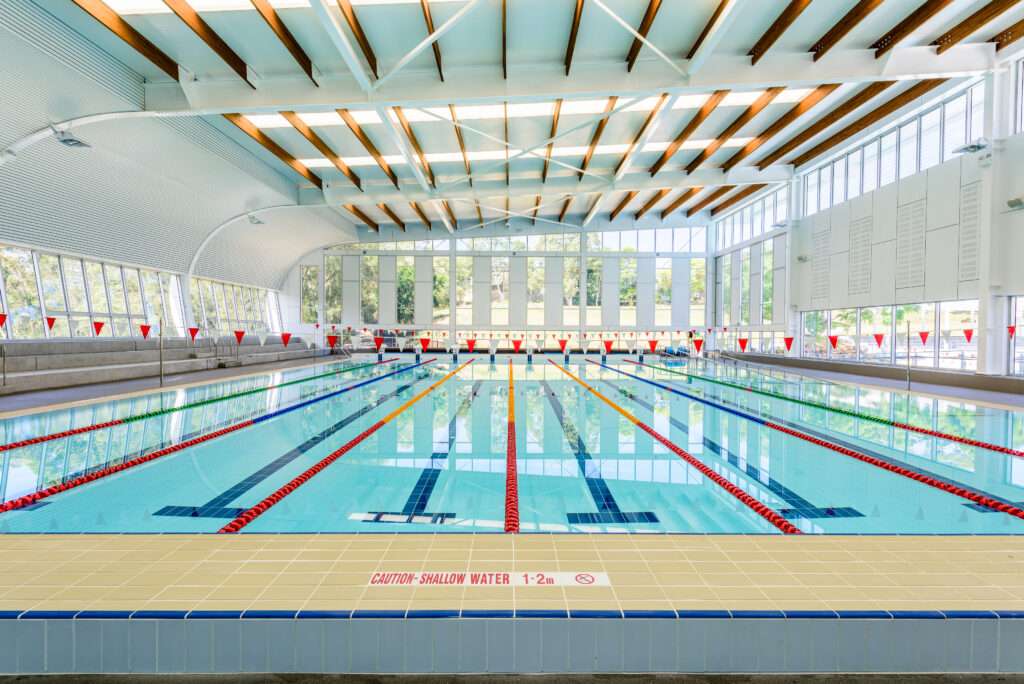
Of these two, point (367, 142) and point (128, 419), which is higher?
point (367, 142)

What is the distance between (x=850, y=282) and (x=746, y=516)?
37.8 feet

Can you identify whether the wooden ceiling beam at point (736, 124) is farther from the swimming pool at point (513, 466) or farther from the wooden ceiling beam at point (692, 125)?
the swimming pool at point (513, 466)

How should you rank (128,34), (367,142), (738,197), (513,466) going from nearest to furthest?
(513,466)
(128,34)
(367,142)
(738,197)

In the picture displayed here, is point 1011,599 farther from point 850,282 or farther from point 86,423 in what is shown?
point 850,282

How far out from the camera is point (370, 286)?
2041 cm

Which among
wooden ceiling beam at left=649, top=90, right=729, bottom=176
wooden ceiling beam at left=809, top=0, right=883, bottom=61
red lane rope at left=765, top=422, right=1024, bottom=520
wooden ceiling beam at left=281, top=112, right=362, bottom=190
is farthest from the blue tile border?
wooden ceiling beam at left=281, top=112, right=362, bottom=190

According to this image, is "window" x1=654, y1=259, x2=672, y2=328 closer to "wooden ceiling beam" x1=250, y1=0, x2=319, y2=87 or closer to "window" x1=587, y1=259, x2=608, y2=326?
"window" x1=587, y1=259, x2=608, y2=326

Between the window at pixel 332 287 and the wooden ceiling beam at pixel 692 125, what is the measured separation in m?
13.0

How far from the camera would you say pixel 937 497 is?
3.22 metres

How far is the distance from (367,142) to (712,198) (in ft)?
38.1

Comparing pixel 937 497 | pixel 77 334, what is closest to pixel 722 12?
pixel 937 497

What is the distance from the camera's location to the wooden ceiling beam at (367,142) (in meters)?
9.19

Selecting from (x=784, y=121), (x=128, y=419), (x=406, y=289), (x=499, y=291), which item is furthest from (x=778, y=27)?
(x=406, y=289)

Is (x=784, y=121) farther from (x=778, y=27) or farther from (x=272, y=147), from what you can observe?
(x=272, y=147)
